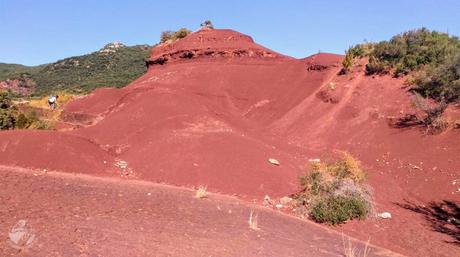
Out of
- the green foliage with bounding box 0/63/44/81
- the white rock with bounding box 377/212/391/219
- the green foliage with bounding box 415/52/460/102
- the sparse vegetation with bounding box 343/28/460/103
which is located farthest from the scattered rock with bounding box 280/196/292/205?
the green foliage with bounding box 0/63/44/81

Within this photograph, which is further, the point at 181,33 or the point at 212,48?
the point at 181,33

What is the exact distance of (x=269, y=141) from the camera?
19.7 meters

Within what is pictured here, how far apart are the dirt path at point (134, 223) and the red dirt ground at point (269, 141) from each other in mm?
1747

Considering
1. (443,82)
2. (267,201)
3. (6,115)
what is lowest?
(267,201)

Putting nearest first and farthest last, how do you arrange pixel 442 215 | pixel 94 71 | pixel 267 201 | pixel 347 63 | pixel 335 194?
pixel 335 194 < pixel 442 215 < pixel 267 201 < pixel 347 63 < pixel 94 71

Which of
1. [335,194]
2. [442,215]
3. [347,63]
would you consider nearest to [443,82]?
[347,63]

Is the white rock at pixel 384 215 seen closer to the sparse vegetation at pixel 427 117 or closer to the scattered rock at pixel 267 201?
the scattered rock at pixel 267 201

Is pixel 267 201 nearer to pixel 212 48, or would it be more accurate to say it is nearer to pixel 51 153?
pixel 51 153

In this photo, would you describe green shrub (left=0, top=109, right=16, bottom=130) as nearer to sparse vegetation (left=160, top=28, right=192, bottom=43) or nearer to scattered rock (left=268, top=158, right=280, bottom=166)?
scattered rock (left=268, top=158, right=280, bottom=166)

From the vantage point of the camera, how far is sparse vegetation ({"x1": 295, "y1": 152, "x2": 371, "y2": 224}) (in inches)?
488

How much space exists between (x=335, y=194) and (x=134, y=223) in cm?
613

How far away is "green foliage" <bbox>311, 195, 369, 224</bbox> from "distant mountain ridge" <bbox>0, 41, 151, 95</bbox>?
2119 inches

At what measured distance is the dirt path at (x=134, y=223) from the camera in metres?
6.77

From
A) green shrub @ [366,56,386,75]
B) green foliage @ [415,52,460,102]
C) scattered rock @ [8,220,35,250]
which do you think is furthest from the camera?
green shrub @ [366,56,386,75]
